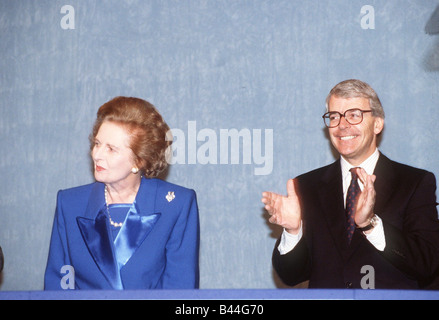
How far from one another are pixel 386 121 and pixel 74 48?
1.79m

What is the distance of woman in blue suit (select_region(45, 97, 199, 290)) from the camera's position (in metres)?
2.55

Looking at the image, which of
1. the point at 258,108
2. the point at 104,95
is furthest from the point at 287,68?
the point at 104,95

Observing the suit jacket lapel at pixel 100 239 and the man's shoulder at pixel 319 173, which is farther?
the man's shoulder at pixel 319 173

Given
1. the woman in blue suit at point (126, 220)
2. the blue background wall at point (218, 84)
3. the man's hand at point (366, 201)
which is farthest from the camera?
the blue background wall at point (218, 84)

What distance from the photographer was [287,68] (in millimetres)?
3387

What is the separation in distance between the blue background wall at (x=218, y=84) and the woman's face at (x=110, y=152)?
2.83 ft

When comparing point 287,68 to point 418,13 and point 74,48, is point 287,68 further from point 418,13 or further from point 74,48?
Result: point 74,48

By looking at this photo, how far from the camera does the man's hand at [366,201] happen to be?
2.32 m

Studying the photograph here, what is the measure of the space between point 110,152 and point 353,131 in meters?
1.04

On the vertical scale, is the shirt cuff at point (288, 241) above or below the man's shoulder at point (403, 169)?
below

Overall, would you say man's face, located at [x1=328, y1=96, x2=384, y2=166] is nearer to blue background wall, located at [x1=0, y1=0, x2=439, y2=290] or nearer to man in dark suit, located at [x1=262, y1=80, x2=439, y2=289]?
man in dark suit, located at [x1=262, y1=80, x2=439, y2=289]

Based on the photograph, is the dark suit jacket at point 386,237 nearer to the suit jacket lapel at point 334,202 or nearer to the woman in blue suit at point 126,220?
the suit jacket lapel at point 334,202

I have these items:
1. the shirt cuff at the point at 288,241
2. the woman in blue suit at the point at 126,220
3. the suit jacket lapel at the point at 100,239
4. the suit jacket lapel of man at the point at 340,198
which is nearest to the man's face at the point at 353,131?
the suit jacket lapel of man at the point at 340,198
